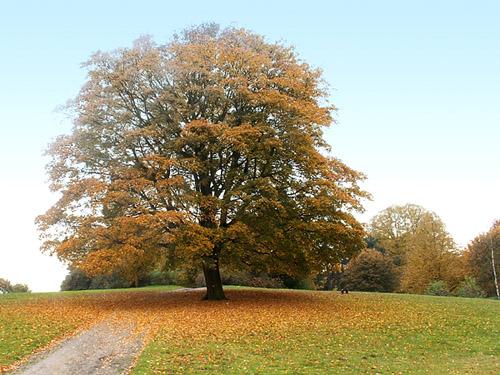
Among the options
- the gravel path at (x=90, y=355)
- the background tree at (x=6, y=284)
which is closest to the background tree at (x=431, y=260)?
the gravel path at (x=90, y=355)

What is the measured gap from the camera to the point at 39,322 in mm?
18969

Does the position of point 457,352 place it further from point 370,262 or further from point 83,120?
point 370,262

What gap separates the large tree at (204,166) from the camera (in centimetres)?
2416

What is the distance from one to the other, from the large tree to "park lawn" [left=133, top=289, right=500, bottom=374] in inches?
138

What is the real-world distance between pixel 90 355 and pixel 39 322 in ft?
22.2

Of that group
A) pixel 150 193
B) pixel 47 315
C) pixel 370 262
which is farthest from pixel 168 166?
pixel 370 262

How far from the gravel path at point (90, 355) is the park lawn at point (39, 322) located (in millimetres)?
680

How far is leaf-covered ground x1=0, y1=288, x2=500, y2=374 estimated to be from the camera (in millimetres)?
12305

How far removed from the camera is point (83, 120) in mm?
26547

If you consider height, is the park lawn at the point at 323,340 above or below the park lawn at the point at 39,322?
below

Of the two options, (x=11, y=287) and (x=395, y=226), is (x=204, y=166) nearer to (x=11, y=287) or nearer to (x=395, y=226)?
(x=11, y=287)

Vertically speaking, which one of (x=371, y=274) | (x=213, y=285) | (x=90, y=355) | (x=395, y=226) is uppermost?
(x=395, y=226)

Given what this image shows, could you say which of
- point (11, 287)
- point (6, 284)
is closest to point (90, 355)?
point (6, 284)

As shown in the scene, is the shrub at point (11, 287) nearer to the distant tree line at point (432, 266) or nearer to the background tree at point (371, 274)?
the background tree at point (371, 274)
